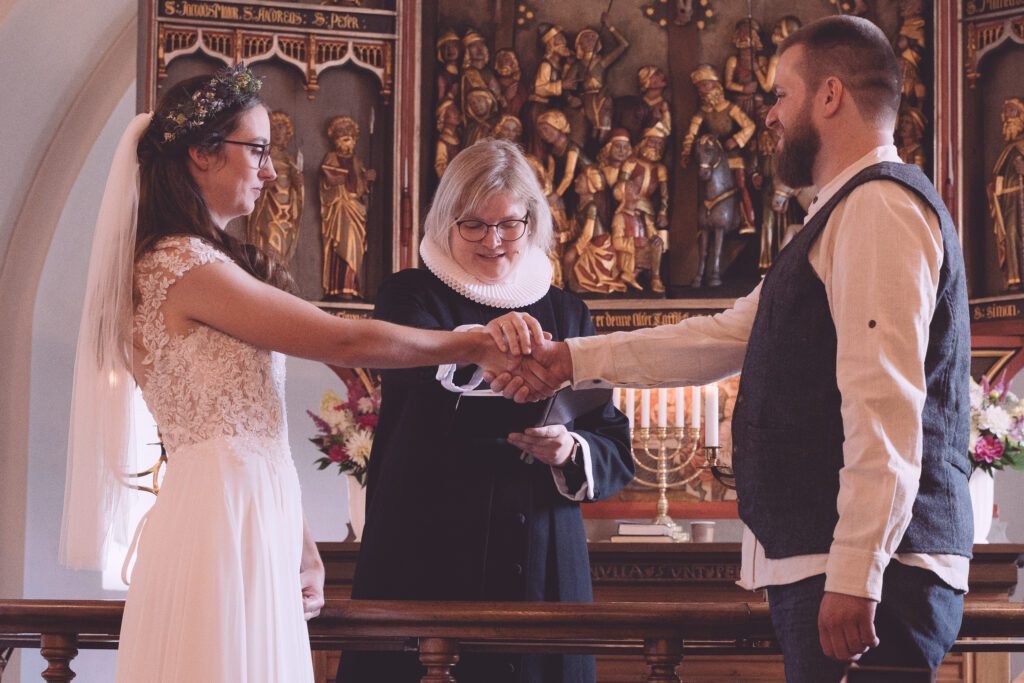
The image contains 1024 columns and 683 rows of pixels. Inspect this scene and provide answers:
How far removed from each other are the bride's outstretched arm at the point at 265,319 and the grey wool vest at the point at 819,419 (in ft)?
2.44

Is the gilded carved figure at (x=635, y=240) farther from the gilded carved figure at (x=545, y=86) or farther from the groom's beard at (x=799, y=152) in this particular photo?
the groom's beard at (x=799, y=152)

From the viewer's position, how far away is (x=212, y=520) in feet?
7.78

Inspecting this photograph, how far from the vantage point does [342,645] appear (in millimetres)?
2492

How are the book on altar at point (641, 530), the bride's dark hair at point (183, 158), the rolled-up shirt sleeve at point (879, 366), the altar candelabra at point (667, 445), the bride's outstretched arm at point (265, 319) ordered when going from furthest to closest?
the altar candelabra at point (667, 445), the book on altar at point (641, 530), the bride's dark hair at point (183, 158), the bride's outstretched arm at point (265, 319), the rolled-up shirt sleeve at point (879, 366)

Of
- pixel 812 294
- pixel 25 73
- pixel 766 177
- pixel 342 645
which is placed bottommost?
pixel 342 645

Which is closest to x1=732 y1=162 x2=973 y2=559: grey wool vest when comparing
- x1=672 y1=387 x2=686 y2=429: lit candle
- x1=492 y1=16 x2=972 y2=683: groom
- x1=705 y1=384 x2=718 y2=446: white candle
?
x1=492 y1=16 x2=972 y2=683: groom

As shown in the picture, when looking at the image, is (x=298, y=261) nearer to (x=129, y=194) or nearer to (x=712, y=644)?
(x=129, y=194)

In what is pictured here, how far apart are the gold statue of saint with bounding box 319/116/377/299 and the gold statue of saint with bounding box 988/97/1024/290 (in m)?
3.04

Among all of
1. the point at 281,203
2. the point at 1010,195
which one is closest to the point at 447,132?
the point at 281,203

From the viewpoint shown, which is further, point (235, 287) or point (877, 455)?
point (235, 287)

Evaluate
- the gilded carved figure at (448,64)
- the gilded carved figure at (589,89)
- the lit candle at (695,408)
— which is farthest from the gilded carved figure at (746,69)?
the lit candle at (695,408)

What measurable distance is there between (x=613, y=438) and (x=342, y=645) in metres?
0.89

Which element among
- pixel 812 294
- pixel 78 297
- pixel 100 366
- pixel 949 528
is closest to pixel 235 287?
pixel 100 366

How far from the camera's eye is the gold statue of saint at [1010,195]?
6.39m
